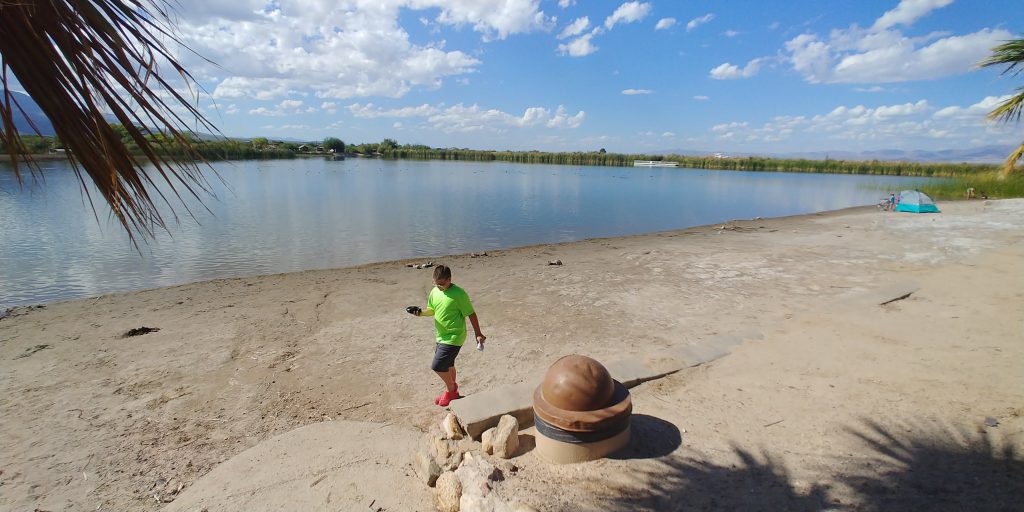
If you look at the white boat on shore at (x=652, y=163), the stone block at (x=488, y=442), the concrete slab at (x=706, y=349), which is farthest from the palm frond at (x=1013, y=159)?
the white boat on shore at (x=652, y=163)

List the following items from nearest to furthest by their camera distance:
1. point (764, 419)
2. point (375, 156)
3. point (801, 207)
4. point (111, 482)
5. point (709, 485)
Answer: point (709, 485), point (111, 482), point (764, 419), point (801, 207), point (375, 156)

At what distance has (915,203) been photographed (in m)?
20.5

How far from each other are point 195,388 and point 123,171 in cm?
430

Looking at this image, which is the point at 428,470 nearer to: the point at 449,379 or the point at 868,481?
the point at 449,379

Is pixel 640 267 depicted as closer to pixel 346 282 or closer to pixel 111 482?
pixel 346 282

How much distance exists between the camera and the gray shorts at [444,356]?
4645 mm

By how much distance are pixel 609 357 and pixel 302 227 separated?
1715 centimetres

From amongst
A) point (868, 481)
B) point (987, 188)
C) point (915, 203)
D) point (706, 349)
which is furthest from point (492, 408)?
point (987, 188)

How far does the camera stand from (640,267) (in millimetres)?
11422

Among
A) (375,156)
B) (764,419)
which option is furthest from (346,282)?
(375,156)

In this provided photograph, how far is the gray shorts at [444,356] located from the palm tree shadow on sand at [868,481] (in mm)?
→ 2018

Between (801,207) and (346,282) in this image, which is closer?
(346,282)

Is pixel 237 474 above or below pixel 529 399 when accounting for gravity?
below

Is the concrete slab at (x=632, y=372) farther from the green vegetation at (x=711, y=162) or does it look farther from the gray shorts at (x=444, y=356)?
the green vegetation at (x=711, y=162)
